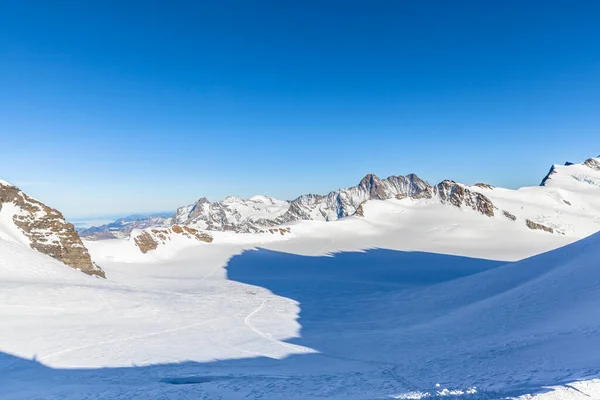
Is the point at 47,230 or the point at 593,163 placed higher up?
the point at 593,163

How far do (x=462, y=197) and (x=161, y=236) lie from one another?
97.2 m

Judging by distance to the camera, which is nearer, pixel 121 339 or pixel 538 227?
pixel 121 339

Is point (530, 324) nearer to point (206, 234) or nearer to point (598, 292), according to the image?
point (598, 292)

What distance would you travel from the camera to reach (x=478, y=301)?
1000 inches

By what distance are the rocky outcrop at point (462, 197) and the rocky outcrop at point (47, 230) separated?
4275 inches

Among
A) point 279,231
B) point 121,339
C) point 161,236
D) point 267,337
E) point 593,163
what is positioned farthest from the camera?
point 593,163

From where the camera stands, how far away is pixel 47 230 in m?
→ 46.4

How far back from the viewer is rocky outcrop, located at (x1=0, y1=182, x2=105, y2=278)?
44594 millimetres

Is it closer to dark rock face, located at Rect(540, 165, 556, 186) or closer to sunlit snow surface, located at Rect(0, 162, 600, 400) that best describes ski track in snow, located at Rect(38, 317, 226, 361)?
sunlit snow surface, located at Rect(0, 162, 600, 400)

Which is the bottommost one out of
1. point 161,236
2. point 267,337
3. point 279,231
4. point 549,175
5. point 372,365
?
point 267,337

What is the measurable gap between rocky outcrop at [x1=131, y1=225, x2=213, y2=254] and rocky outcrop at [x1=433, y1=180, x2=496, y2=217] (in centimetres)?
8402

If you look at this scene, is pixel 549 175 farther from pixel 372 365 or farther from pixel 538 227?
pixel 372 365

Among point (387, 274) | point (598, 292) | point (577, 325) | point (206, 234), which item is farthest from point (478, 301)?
point (206, 234)

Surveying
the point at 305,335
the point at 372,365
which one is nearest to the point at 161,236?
the point at 305,335
